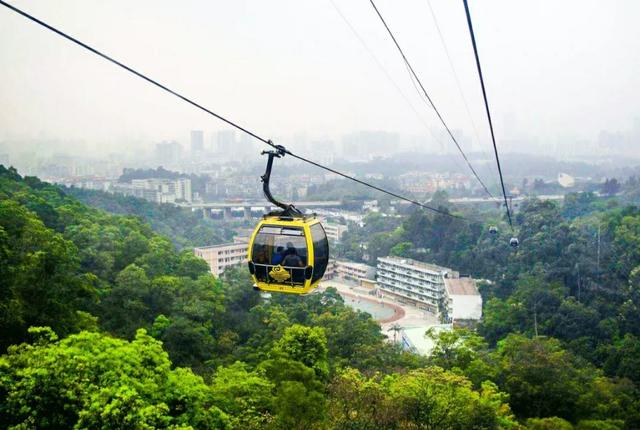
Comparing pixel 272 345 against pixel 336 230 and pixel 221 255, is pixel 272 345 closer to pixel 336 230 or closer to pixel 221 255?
pixel 221 255

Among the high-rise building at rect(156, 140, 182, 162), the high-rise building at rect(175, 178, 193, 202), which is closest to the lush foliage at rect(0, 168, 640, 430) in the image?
the high-rise building at rect(175, 178, 193, 202)

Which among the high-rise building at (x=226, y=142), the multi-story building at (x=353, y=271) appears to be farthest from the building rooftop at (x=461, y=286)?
the high-rise building at (x=226, y=142)

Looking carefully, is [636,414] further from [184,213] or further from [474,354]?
[184,213]

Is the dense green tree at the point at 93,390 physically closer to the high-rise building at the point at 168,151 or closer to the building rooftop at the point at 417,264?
the building rooftop at the point at 417,264

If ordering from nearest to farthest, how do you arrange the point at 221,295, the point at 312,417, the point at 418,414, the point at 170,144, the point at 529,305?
1. the point at 312,417
2. the point at 418,414
3. the point at 221,295
4. the point at 529,305
5. the point at 170,144

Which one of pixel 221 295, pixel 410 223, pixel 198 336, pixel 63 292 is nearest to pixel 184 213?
pixel 410 223

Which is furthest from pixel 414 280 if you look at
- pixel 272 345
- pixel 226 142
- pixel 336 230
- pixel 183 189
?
pixel 226 142
